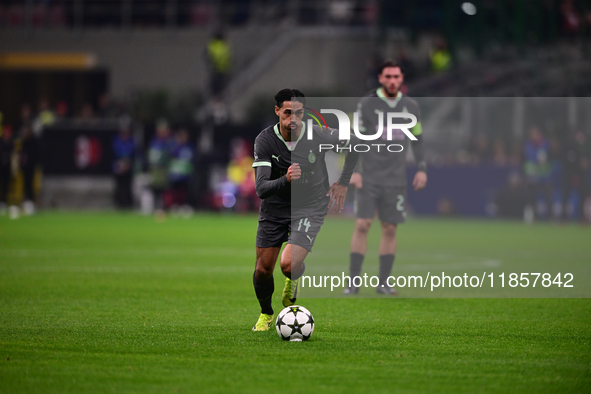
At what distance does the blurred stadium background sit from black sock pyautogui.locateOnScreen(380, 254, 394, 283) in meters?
4.79

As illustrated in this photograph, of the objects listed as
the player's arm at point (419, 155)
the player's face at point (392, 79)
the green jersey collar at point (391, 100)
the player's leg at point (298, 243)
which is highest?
the player's face at point (392, 79)

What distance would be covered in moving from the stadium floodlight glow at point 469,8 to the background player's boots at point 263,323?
806 inches

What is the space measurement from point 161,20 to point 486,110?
54.6 ft

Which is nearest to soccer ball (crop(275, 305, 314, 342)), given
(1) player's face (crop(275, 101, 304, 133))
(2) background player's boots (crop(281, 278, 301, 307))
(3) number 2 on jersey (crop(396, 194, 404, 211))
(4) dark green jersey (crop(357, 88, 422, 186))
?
(2) background player's boots (crop(281, 278, 301, 307))

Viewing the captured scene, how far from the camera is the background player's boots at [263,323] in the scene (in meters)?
7.03

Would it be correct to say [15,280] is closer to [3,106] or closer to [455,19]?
[455,19]

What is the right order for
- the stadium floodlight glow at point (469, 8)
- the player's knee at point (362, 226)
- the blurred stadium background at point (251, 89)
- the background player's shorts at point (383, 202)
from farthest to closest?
1. the stadium floodlight glow at point (469, 8)
2. the blurred stadium background at point (251, 89)
3. the player's knee at point (362, 226)
4. the background player's shorts at point (383, 202)

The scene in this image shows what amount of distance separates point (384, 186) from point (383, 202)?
168mm

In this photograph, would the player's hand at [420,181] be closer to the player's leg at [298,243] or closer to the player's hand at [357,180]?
the player's hand at [357,180]

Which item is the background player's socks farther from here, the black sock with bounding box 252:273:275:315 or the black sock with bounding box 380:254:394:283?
the black sock with bounding box 252:273:275:315

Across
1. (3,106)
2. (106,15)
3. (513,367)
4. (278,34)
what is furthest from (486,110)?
(3,106)

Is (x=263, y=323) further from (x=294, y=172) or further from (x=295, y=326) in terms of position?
(x=294, y=172)

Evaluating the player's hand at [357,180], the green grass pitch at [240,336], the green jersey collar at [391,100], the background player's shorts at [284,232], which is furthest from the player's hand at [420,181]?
the background player's shorts at [284,232]

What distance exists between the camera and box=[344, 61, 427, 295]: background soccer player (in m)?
9.23
